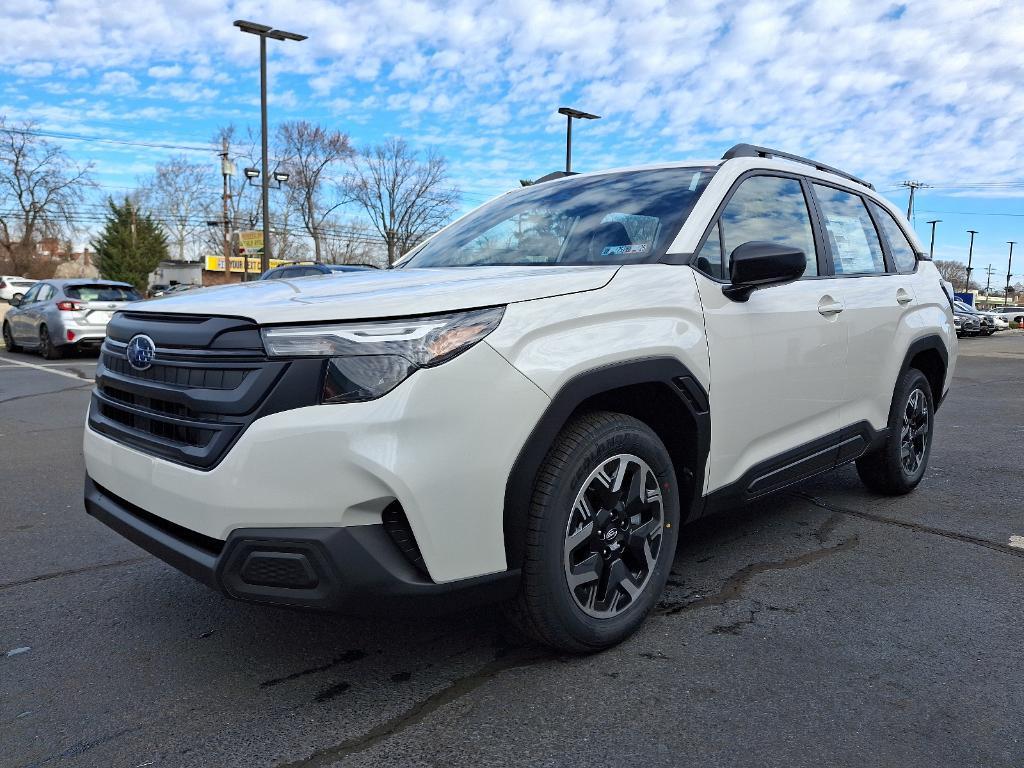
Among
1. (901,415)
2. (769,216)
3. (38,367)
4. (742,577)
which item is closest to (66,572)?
(742,577)

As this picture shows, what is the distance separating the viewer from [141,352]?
96.7 inches

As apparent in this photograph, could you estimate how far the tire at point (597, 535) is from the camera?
2379 millimetres

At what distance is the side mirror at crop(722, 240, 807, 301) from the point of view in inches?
114

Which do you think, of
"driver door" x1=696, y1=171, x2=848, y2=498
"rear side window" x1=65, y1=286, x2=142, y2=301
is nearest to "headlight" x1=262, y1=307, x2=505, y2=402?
"driver door" x1=696, y1=171, x2=848, y2=498

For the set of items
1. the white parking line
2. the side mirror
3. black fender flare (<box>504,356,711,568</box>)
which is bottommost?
the white parking line

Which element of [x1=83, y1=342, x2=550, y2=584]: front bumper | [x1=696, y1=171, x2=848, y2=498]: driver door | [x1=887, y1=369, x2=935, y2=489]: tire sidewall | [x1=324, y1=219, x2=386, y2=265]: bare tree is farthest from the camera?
[x1=324, y1=219, x2=386, y2=265]: bare tree

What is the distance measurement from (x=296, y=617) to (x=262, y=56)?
66.3ft

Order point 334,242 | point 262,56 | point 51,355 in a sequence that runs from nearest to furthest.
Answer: point 51,355 < point 262,56 < point 334,242

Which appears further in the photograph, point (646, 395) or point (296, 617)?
point (296, 617)

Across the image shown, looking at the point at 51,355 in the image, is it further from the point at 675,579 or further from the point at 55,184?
the point at 55,184

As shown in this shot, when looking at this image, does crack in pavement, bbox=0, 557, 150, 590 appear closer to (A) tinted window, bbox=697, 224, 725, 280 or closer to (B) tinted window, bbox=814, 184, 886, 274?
(A) tinted window, bbox=697, 224, 725, 280

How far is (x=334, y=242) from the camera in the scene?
58906 millimetres

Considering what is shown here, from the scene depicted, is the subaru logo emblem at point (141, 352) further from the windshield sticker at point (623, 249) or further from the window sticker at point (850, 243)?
the window sticker at point (850, 243)

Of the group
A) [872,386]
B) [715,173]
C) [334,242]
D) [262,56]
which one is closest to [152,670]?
[715,173]
